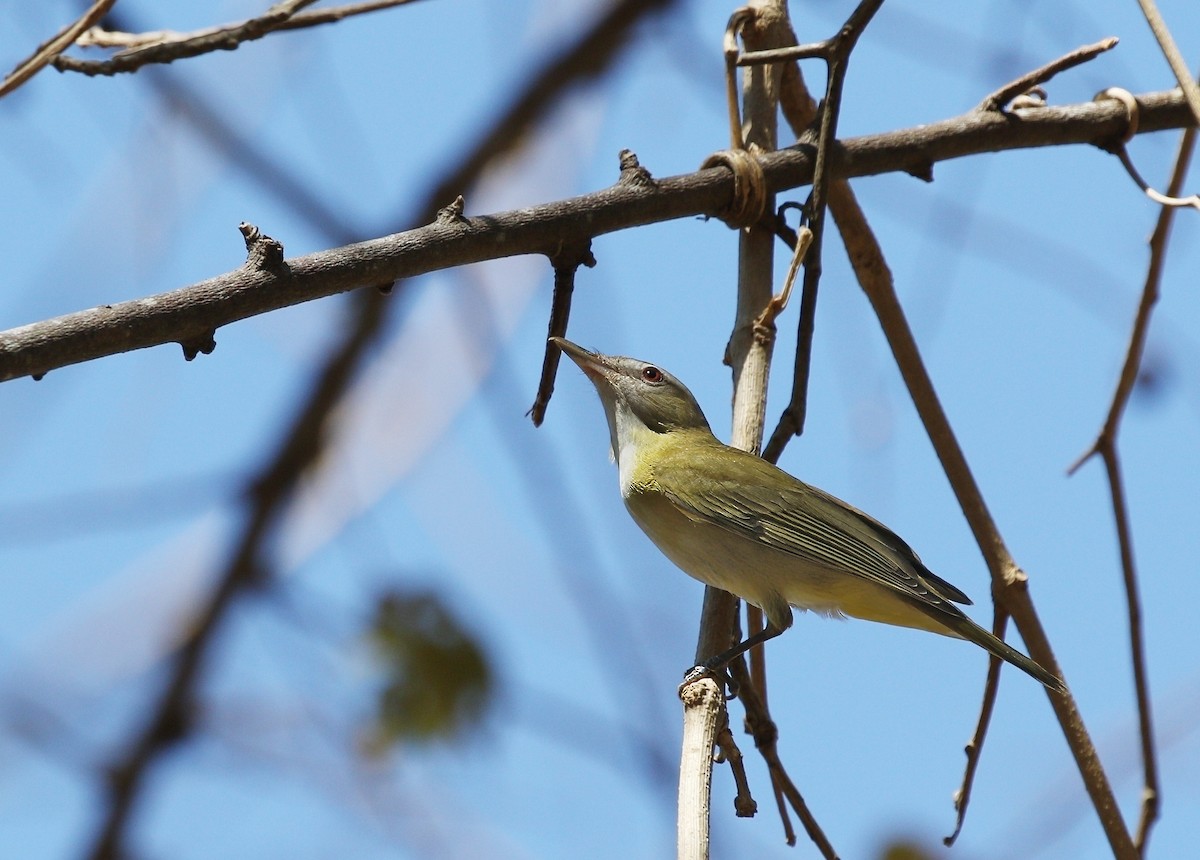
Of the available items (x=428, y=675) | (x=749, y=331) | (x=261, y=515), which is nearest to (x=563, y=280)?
(x=749, y=331)

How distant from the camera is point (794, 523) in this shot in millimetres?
3777

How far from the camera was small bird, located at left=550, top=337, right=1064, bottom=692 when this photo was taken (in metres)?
3.55

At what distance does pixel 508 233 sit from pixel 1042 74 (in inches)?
64.2

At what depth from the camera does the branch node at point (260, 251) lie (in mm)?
2260

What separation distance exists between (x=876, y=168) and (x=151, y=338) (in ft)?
6.64

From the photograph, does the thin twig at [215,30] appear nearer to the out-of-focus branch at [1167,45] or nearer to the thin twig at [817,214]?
the thin twig at [817,214]

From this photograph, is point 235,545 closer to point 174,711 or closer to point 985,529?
point 174,711

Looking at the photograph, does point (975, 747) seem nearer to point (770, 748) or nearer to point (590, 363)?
point (770, 748)

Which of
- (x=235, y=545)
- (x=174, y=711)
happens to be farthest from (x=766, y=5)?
(x=174, y=711)

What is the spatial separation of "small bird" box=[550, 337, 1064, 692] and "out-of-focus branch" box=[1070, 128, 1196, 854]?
1.23 feet

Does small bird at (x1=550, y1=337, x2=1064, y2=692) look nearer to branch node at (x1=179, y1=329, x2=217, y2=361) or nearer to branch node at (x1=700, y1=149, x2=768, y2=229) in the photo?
branch node at (x1=700, y1=149, x2=768, y2=229)

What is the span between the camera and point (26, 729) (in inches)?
202

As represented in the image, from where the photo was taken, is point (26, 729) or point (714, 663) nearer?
point (714, 663)

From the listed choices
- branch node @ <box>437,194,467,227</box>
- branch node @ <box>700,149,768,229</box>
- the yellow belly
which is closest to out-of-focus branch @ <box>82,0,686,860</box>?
the yellow belly
